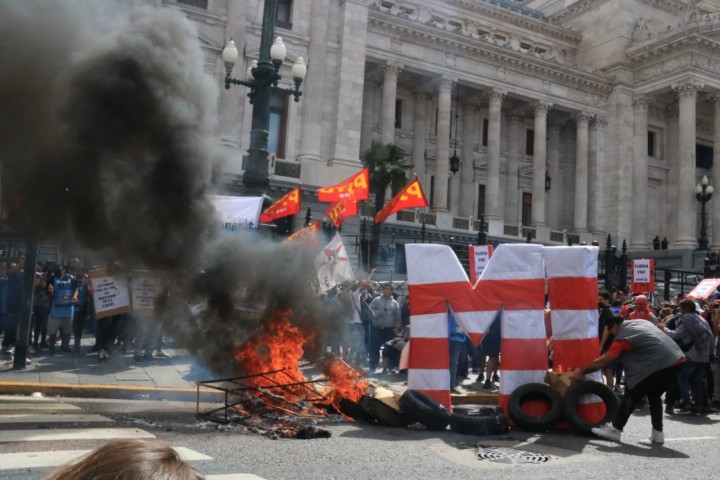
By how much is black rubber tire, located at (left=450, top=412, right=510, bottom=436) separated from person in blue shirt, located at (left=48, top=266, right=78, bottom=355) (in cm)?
749

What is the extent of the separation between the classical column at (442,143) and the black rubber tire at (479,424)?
27967 mm

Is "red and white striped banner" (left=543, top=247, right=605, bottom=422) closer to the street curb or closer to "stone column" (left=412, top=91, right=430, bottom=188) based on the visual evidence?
the street curb

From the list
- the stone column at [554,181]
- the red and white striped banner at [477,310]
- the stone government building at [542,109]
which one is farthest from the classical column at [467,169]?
the red and white striped banner at [477,310]

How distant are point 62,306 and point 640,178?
35735 millimetres

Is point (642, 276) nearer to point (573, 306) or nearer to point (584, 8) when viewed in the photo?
point (573, 306)

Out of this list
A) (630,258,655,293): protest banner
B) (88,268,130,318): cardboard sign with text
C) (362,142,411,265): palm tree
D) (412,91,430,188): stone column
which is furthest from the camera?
(412,91,430,188): stone column

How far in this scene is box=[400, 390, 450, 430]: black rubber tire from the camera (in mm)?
6895

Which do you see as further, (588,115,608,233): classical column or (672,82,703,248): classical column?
(588,115,608,233): classical column

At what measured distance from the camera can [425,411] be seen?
6.88 meters

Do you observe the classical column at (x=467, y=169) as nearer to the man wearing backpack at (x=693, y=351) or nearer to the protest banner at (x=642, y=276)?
the protest banner at (x=642, y=276)

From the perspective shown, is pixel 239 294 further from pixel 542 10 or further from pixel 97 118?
pixel 542 10

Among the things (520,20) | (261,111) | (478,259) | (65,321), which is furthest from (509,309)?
(520,20)

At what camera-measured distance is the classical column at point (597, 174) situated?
38969 millimetres

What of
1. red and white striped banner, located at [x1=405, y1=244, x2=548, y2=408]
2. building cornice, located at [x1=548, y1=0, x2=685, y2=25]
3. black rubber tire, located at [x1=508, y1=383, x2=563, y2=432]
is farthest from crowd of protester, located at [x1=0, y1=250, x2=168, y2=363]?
building cornice, located at [x1=548, y1=0, x2=685, y2=25]
